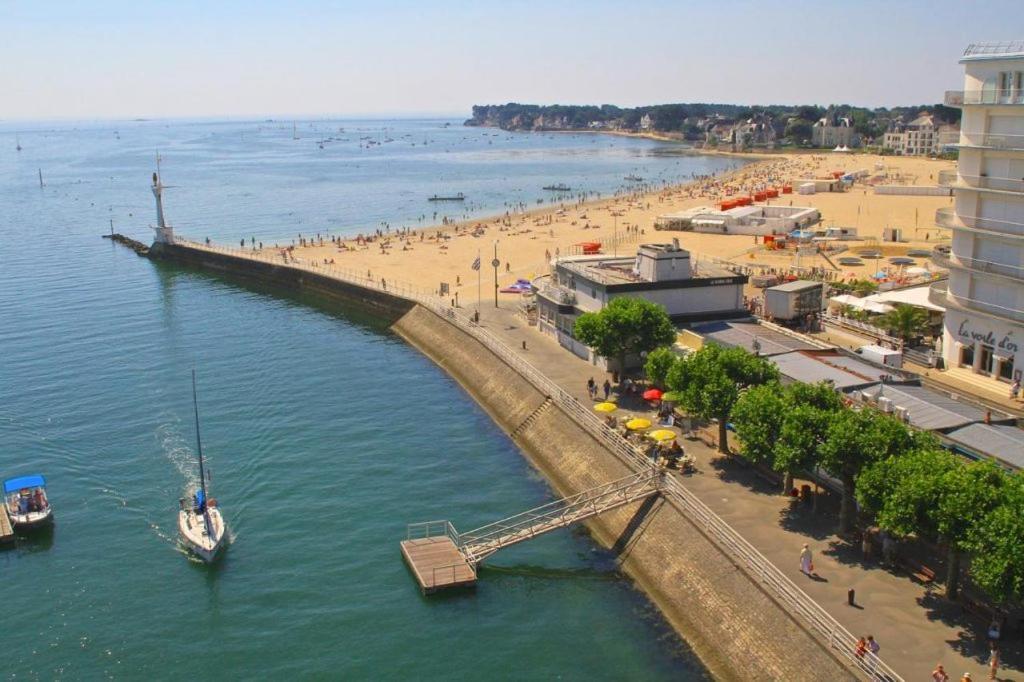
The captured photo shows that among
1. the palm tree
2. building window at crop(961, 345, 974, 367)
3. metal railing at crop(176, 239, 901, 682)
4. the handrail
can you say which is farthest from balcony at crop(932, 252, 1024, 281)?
metal railing at crop(176, 239, 901, 682)

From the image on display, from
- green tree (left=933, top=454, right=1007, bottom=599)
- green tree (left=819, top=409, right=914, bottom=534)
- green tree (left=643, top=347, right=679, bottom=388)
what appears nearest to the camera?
green tree (left=933, top=454, right=1007, bottom=599)

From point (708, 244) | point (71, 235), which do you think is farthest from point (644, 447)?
point (71, 235)

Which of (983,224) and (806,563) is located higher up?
(983,224)

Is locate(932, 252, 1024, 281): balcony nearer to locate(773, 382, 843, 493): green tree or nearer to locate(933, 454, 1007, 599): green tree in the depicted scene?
locate(773, 382, 843, 493): green tree

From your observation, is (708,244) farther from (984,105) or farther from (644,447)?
(644,447)

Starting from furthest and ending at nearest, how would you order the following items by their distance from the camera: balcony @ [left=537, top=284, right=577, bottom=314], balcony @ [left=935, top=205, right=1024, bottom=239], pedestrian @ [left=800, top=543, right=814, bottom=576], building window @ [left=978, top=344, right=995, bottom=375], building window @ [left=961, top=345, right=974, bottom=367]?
balcony @ [left=537, top=284, right=577, bottom=314], building window @ [left=961, top=345, right=974, bottom=367], building window @ [left=978, top=344, right=995, bottom=375], balcony @ [left=935, top=205, right=1024, bottom=239], pedestrian @ [left=800, top=543, right=814, bottom=576]

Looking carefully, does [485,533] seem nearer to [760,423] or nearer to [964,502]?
[760,423]

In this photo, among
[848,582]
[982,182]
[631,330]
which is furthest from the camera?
[631,330]

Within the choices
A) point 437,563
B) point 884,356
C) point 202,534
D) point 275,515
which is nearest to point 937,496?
point 437,563

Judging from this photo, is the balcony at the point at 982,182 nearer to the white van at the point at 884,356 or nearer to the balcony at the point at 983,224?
the balcony at the point at 983,224
